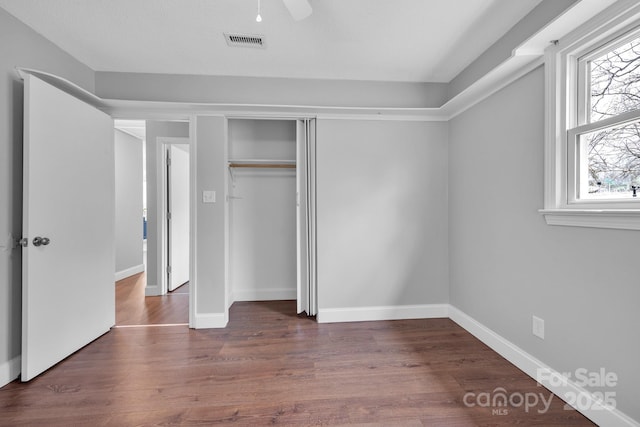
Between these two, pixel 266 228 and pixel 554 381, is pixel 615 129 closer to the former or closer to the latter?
pixel 554 381

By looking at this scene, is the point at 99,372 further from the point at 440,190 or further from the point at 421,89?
the point at 421,89

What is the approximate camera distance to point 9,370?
190cm

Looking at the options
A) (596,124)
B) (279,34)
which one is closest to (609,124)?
(596,124)

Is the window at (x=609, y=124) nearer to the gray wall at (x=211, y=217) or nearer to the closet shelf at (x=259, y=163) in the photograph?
the closet shelf at (x=259, y=163)

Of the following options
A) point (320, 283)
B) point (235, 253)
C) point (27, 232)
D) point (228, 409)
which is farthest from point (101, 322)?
point (320, 283)

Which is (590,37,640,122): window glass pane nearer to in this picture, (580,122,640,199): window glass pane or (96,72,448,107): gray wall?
(580,122,640,199): window glass pane

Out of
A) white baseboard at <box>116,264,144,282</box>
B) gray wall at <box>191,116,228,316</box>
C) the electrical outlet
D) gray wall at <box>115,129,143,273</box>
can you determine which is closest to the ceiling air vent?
gray wall at <box>191,116,228,316</box>

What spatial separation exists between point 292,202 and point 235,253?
956 mm

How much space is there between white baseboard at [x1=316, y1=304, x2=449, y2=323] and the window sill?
156 centimetres

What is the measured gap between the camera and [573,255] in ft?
5.45

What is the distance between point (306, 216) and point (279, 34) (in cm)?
165

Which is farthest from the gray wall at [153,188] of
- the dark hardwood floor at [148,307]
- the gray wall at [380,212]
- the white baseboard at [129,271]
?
the gray wall at [380,212]

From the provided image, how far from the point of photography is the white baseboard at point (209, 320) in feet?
9.12

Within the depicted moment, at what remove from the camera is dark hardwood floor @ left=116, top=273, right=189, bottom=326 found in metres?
2.99
